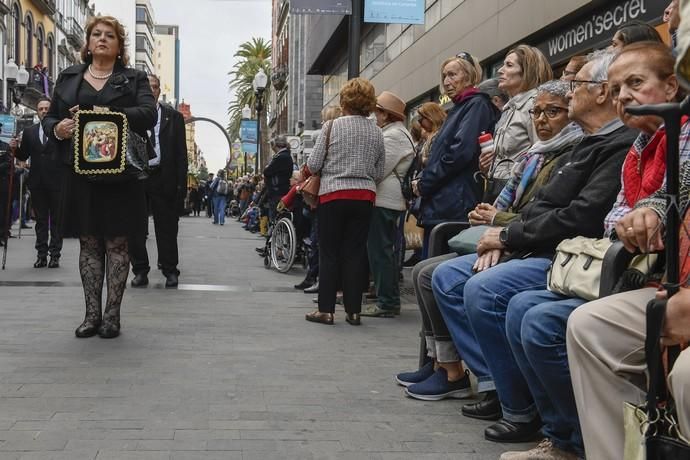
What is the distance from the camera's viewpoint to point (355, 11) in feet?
35.5

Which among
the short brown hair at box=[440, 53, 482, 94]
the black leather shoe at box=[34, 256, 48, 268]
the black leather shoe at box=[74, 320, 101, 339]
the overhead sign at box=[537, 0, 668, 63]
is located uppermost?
the overhead sign at box=[537, 0, 668, 63]

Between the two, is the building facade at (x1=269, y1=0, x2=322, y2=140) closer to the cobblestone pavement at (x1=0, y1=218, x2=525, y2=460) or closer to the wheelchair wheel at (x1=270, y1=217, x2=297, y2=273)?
the wheelchair wheel at (x1=270, y1=217, x2=297, y2=273)

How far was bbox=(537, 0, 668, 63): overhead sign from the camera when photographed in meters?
9.89

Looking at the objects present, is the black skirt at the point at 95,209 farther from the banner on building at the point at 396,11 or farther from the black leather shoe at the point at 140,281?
the banner on building at the point at 396,11

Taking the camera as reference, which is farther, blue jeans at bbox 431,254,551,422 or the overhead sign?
the overhead sign

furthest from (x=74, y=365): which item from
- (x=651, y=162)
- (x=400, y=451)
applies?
(x=651, y=162)

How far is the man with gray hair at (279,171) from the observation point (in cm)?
1238

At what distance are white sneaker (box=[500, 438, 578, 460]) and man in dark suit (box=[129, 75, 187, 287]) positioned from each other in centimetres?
606

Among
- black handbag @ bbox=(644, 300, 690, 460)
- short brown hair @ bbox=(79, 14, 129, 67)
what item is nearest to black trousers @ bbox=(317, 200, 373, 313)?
short brown hair @ bbox=(79, 14, 129, 67)

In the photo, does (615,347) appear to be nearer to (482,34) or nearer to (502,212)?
(502,212)

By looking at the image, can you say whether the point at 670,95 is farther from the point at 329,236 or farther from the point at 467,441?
the point at 329,236

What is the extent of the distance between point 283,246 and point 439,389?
23.5 feet

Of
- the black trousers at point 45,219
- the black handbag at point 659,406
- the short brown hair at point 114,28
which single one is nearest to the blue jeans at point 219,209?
the black trousers at point 45,219

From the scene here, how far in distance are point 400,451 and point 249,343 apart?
249 cm
